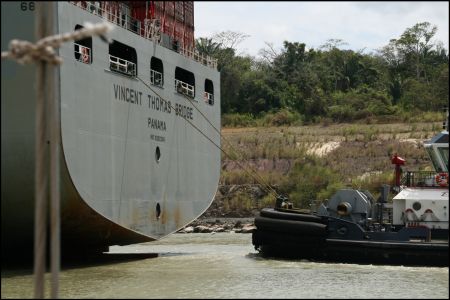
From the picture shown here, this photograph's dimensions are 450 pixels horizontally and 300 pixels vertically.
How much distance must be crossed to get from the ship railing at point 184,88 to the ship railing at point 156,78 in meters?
1.05

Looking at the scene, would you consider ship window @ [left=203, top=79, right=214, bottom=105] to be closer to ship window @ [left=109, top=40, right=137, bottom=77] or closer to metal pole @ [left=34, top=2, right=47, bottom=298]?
ship window @ [left=109, top=40, right=137, bottom=77]

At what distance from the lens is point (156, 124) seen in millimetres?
22562

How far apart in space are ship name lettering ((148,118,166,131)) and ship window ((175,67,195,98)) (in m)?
2.13

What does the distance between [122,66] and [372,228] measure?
24.2 feet

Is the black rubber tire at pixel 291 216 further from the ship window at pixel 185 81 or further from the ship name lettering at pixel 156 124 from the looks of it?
the ship window at pixel 185 81

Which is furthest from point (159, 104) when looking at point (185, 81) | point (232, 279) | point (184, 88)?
point (232, 279)

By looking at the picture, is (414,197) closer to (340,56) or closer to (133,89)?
(133,89)

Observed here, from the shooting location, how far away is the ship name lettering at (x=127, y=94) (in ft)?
66.5

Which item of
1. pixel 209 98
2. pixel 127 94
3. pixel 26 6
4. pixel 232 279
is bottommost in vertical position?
pixel 232 279

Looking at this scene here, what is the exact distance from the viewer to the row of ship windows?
19156 mm

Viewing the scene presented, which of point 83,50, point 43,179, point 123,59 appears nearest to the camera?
point 43,179

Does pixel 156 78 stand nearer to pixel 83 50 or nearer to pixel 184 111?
pixel 184 111

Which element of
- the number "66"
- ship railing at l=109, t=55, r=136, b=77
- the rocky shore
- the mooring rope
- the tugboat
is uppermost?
the number "66"

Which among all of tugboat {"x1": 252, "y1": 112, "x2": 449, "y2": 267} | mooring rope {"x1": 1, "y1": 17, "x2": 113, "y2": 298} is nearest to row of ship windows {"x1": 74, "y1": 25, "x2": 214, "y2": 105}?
tugboat {"x1": 252, "y1": 112, "x2": 449, "y2": 267}
